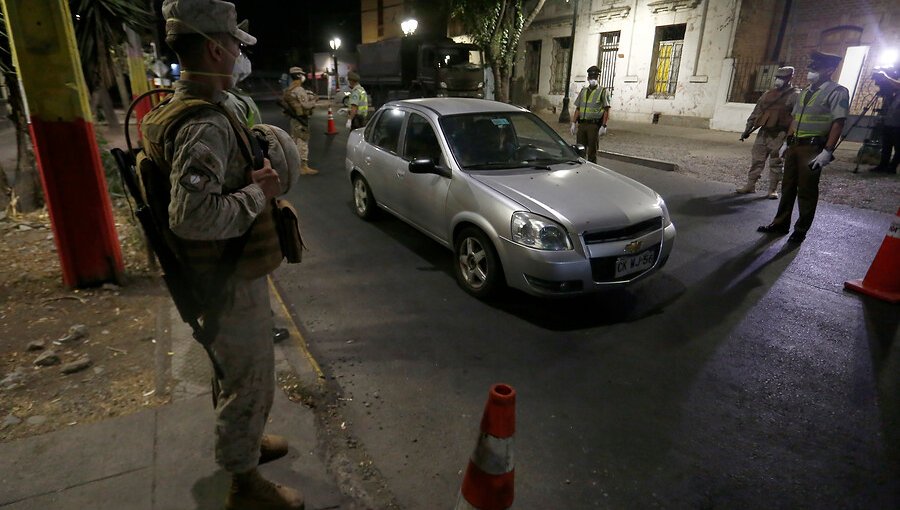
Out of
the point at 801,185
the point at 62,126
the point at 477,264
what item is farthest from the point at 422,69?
the point at 62,126

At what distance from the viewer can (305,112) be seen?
9070 mm

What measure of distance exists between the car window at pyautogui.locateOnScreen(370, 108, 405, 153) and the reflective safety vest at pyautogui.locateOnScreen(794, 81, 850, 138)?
15.3 feet

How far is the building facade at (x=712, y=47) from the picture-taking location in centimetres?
1373

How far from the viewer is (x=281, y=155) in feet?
6.61

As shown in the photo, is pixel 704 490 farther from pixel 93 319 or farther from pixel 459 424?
pixel 93 319

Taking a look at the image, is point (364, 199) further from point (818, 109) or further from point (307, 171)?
point (818, 109)

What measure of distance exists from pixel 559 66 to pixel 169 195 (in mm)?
23102

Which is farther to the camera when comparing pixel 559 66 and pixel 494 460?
pixel 559 66

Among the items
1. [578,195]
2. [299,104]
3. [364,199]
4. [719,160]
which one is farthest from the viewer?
[719,160]

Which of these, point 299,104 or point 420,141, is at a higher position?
point 299,104

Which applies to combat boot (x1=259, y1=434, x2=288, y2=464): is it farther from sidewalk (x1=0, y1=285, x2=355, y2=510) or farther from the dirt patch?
the dirt patch

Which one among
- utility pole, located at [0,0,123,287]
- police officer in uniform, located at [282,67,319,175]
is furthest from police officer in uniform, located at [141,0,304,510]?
police officer in uniform, located at [282,67,319,175]

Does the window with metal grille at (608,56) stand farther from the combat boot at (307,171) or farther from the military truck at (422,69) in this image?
the combat boot at (307,171)

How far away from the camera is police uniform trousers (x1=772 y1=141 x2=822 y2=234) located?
5.76 m
